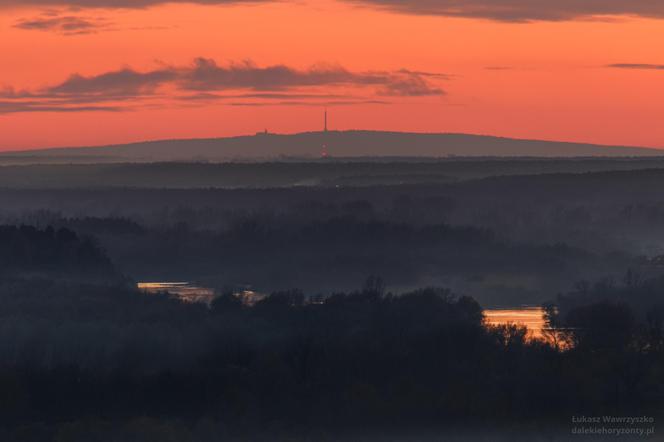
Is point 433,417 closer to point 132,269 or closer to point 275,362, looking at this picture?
point 275,362

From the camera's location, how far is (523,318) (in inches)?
5369

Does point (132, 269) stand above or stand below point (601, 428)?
above

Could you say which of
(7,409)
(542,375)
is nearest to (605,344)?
(542,375)

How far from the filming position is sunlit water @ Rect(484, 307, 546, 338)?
120 m

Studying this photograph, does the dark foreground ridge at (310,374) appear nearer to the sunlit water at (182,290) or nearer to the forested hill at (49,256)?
the sunlit water at (182,290)

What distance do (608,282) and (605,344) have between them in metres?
66.7

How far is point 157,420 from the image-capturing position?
8081 centimetres

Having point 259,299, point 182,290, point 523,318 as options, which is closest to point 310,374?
point 523,318

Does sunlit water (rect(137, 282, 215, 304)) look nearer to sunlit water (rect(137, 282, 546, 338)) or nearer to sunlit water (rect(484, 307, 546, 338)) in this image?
sunlit water (rect(137, 282, 546, 338))

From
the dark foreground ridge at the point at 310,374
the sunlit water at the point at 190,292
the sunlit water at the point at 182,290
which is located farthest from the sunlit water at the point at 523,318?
the sunlit water at the point at 182,290

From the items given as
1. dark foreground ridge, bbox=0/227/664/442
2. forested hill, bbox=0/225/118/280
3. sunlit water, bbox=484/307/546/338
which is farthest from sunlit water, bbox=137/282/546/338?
dark foreground ridge, bbox=0/227/664/442

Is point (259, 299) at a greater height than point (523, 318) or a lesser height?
greater

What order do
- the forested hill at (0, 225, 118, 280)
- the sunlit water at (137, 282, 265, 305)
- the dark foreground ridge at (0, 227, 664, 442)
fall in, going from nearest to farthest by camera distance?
the dark foreground ridge at (0, 227, 664, 442) → the sunlit water at (137, 282, 265, 305) → the forested hill at (0, 225, 118, 280)

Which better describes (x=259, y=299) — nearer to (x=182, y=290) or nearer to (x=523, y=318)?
(x=182, y=290)
